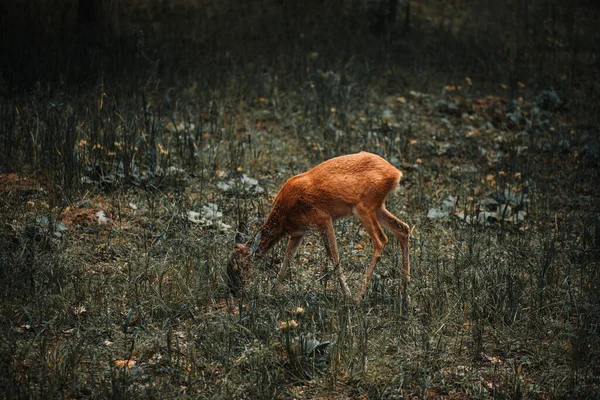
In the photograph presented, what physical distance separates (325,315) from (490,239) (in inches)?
105

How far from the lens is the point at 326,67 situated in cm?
1190

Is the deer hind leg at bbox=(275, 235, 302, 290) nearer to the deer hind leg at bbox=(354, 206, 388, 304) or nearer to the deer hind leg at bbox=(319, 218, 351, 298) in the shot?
the deer hind leg at bbox=(319, 218, 351, 298)

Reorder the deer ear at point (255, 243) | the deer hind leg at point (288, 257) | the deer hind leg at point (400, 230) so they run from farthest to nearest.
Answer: the deer hind leg at point (400, 230) → the deer hind leg at point (288, 257) → the deer ear at point (255, 243)

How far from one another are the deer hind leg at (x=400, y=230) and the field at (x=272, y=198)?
17cm

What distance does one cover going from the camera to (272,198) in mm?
8141

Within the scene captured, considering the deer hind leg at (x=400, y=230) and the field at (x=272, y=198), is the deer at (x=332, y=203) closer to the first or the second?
the deer hind leg at (x=400, y=230)

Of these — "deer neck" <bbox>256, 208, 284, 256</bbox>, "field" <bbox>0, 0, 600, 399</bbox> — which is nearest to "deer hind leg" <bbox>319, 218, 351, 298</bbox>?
"field" <bbox>0, 0, 600, 399</bbox>

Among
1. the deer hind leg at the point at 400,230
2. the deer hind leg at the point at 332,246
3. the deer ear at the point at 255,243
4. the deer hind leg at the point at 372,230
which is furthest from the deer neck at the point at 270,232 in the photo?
the deer hind leg at the point at 400,230

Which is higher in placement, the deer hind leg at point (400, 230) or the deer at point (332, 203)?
the deer at point (332, 203)

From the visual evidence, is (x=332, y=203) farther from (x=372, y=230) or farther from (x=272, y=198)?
(x=272, y=198)

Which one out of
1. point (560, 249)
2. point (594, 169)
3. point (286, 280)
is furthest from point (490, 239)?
point (594, 169)

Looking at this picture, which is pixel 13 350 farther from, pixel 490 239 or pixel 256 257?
pixel 490 239

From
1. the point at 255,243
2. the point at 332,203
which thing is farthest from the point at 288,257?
the point at 332,203

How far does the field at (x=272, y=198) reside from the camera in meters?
4.93
